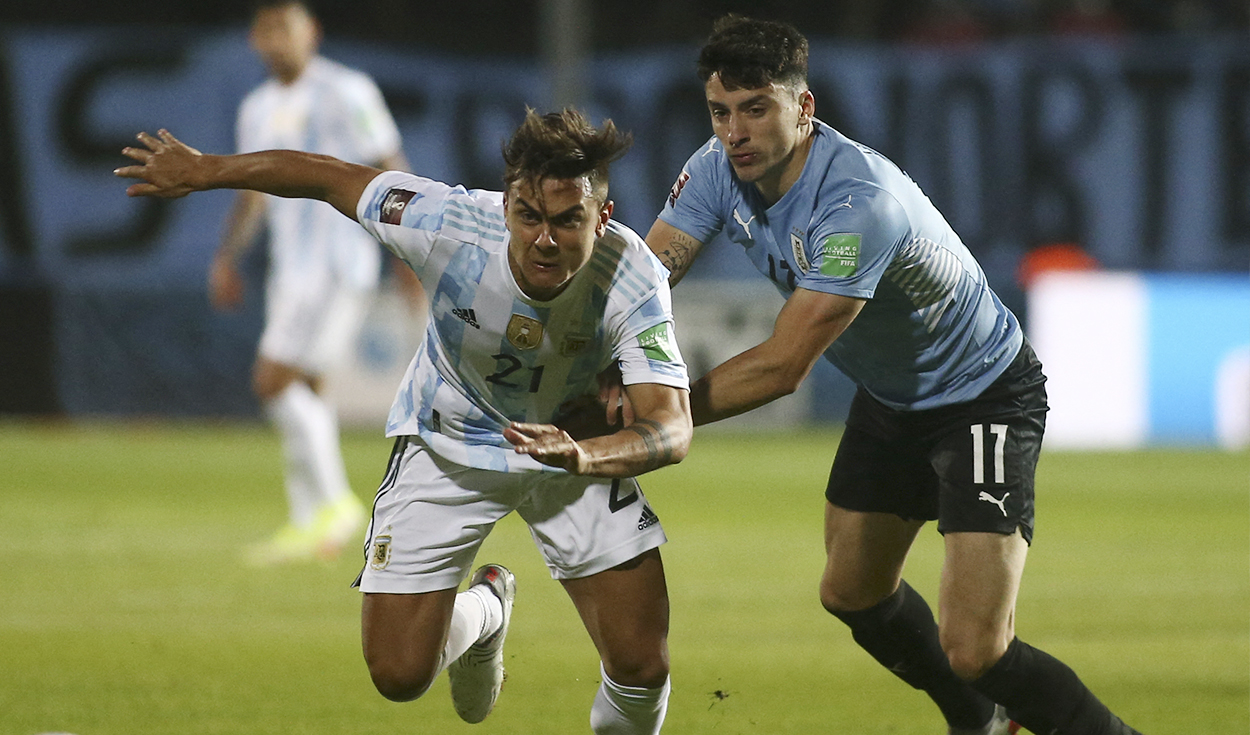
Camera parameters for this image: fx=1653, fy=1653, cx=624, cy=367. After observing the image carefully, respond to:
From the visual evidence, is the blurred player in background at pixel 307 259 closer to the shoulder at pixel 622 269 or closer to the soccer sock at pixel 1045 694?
the shoulder at pixel 622 269

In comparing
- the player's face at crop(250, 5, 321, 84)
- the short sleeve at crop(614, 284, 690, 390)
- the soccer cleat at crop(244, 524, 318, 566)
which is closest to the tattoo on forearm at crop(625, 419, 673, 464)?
the short sleeve at crop(614, 284, 690, 390)

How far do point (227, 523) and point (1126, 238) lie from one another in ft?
38.5

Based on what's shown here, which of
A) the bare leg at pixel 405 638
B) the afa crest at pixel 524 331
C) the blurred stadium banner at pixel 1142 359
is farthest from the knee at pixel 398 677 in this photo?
the blurred stadium banner at pixel 1142 359

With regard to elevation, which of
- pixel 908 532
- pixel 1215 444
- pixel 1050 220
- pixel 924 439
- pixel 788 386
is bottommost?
pixel 1215 444

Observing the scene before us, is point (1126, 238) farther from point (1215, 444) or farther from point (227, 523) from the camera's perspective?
point (227, 523)

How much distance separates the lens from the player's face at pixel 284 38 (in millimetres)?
8945

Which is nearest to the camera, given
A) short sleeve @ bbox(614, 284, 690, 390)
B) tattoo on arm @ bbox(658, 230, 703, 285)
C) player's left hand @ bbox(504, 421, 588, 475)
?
player's left hand @ bbox(504, 421, 588, 475)

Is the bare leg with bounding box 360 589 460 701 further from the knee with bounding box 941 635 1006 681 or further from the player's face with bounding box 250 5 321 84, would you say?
the player's face with bounding box 250 5 321 84

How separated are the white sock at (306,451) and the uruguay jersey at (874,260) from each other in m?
4.15

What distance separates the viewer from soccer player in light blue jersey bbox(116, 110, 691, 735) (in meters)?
4.28

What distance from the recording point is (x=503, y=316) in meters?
4.50

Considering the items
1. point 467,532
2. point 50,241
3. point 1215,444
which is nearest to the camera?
point 467,532

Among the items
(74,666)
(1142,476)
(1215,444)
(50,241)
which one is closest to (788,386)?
(74,666)

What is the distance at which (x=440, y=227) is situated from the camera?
4520mm
